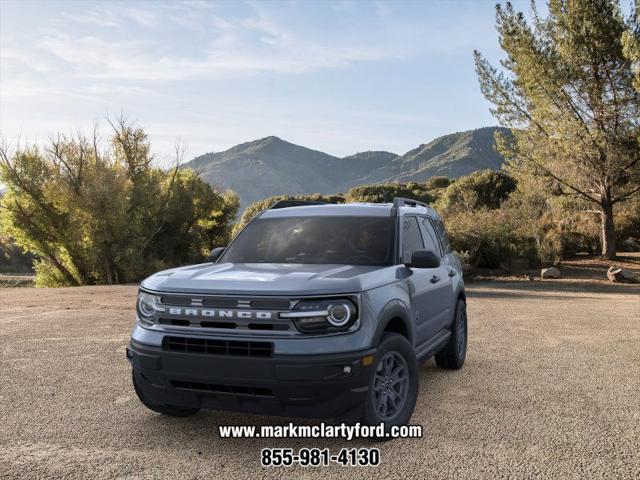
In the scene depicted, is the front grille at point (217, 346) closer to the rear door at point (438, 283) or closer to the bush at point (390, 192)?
the rear door at point (438, 283)

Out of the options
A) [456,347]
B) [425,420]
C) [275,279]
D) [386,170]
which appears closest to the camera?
[275,279]

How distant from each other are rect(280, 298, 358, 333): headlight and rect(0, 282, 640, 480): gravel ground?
1.01 m

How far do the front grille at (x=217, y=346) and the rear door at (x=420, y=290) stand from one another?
5.33ft

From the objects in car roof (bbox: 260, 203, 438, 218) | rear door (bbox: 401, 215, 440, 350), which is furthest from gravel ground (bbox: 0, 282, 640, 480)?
car roof (bbox: 260, 203, 438, 218)

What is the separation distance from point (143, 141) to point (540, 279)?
22.7 m

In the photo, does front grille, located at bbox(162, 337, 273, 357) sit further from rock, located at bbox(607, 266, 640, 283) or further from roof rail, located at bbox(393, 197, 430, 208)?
rock, located at bbox(607, 266, 640, 283)

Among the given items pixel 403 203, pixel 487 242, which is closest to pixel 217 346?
pixel 403 203

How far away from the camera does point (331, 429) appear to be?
466cm

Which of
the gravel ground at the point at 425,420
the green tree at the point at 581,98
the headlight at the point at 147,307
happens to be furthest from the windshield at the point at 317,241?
the green tree at the point at 581,98

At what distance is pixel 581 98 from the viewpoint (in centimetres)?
2522

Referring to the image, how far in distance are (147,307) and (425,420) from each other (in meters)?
2.55

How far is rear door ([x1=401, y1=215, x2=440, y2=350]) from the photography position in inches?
208

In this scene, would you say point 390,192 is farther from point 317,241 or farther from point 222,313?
point 222,313

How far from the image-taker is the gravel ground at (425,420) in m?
4.12
